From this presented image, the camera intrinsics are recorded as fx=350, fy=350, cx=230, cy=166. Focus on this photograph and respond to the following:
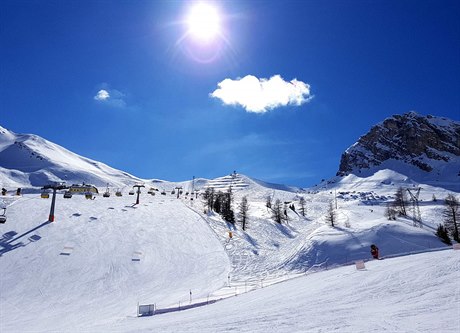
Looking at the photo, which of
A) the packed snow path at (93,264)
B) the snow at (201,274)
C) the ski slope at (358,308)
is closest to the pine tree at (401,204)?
the snow at (201,274)

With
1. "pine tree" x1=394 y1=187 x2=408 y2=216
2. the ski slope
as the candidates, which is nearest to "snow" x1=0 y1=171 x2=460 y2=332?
the ski slope

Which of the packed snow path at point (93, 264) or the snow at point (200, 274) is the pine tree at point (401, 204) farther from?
the packed snow path at point (93, 264)

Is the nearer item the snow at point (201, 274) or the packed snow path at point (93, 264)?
the snow at point (201, 274)

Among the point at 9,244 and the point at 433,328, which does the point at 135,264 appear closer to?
the point at 9,244

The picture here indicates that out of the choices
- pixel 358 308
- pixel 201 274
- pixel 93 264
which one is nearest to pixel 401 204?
pixel 201 274

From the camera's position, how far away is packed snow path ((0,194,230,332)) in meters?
26.9

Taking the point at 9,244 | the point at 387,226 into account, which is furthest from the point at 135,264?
the point at 387,226

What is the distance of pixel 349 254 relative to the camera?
4594 centimetres

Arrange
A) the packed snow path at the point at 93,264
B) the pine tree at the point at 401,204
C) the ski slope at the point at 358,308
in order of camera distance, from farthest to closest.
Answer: the pine tree at the point at 401,204 → the packed snow path at the point at 93,264 → the ski slope at the point at 358,308

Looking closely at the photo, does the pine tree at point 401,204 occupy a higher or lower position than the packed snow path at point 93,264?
higher

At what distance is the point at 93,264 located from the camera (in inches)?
1430

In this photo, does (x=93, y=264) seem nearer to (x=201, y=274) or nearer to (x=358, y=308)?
(x=201, y=274)

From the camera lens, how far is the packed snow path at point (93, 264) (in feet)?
88.4

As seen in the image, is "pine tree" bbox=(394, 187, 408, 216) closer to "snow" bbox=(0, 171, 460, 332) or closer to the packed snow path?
"snow" bbox=(0, 171, 460, 332)
